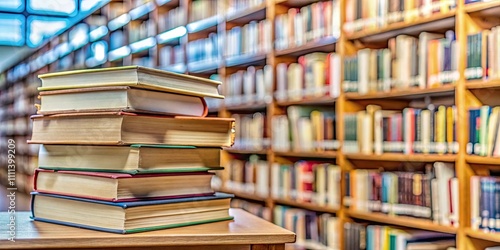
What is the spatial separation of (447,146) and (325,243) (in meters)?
0.93

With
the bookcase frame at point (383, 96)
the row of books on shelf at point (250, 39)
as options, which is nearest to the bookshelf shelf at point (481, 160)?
the bookcase frame at point (383, 96)

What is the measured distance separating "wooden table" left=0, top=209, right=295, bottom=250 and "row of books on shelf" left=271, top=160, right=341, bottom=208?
6.59 ft

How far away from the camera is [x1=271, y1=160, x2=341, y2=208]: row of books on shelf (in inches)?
117

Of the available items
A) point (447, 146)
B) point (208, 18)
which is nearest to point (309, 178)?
point (447, 146)

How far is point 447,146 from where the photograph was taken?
2342 millimetres

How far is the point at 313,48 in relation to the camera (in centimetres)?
317

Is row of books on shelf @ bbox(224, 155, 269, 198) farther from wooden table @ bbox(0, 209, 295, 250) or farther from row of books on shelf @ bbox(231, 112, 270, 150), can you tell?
wooden table @ bbox(0, 209, 295, 250)

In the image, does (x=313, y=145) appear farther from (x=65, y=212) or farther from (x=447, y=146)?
(x=65, y=212)

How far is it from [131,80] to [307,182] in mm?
→ 2322

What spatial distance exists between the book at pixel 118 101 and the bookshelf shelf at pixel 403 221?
5.20 ft

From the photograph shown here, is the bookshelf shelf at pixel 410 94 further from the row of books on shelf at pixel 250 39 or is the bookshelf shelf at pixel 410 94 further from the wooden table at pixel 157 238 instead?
the wooden table at pixel 157 238

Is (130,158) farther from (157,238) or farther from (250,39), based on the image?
(250,39)

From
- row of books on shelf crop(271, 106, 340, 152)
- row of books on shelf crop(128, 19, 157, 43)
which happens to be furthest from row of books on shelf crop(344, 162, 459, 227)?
row of books on shelf crop(128, 19, 157, 43)

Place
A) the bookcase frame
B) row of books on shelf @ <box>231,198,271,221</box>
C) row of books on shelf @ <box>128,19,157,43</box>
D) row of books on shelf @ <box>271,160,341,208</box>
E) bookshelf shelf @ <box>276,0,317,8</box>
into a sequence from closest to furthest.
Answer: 1. the bookcase frame
2. row of books on shelf @ <box>271,160,341,208</box>
3. bookshelf shelf @ <box>276,0,317,8</box>
4. row of books on shelf @ <box>231,198,271,221</box>
5. row of books on shelf @ <box>128,19,157,43</box>
